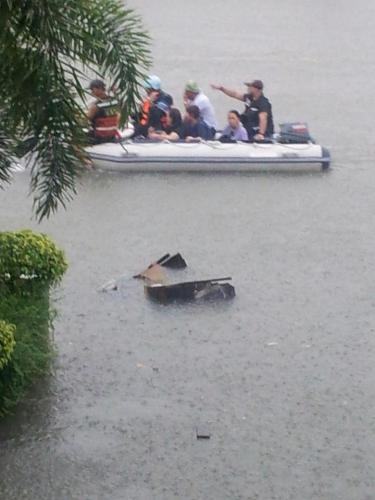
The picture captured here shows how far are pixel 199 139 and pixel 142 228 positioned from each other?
3.51m

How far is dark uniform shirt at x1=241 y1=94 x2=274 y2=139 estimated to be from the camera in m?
17.7

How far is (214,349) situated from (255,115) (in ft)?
25.7

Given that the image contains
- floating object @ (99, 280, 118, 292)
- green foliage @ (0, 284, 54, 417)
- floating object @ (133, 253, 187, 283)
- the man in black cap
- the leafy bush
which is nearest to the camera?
green foliage @ (0, 284, 54, 417)

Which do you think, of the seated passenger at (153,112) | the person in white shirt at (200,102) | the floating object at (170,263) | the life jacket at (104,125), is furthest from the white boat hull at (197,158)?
the floating object at (170,263)

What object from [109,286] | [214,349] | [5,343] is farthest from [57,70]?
[109,286]

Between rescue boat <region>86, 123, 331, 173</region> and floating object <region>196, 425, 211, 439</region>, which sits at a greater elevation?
rescue boat <region>86, 123, 331, 173</region>

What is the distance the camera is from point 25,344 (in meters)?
8.99

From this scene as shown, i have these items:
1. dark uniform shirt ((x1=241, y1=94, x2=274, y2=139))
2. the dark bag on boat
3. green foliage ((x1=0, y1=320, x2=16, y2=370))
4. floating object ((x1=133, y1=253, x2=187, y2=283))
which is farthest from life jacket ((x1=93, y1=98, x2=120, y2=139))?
green foliage ((x1=0, y1=320, x2=16, y2=370))

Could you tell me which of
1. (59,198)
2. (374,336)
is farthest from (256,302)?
(59,198)

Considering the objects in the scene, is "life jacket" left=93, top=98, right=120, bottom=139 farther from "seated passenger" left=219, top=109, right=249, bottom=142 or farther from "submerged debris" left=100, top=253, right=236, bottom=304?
"submerged debris" left=100, top=253, right=236, bottom=304

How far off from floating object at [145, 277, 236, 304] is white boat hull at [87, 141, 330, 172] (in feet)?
16.3

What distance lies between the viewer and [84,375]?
32.3 feet

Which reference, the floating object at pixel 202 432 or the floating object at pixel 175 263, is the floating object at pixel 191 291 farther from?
the floating object at pixel 202 432

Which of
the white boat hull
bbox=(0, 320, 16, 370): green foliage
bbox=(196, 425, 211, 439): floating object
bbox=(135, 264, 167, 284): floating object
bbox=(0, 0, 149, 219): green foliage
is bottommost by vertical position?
bbox=(196, 425, 211, 439): floating object
